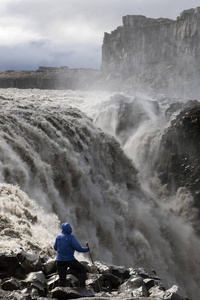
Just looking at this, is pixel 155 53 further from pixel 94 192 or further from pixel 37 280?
pixel 37 280

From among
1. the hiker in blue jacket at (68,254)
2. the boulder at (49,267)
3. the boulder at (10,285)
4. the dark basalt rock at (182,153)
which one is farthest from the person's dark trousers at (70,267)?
the dark basalt rock at (182,153)

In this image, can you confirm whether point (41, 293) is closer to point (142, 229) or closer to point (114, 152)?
point (142, 229)

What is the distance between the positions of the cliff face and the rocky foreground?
10785cm

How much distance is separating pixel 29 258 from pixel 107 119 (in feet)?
115

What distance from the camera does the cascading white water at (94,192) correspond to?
60.2 ft

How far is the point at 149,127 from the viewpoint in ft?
136

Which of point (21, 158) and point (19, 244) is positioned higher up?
point (21, 158)

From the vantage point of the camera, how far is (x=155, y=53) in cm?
14950

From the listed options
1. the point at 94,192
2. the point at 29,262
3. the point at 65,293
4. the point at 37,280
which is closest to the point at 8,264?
the point at 29,262

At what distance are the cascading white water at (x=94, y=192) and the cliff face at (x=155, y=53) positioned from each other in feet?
291

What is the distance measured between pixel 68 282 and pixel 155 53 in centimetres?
14817

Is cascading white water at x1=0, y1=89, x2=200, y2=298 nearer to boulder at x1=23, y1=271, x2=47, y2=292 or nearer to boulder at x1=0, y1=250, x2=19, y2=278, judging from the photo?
boulder at x1=0, y1=250, x2=19, y2=278

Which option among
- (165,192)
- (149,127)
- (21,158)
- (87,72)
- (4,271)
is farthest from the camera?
(87,72)

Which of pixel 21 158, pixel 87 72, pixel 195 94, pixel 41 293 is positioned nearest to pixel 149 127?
pixel 21 158
